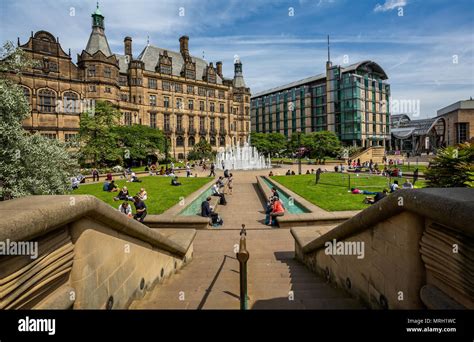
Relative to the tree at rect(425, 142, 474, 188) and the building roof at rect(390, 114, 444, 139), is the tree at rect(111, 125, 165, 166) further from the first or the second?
the building roof at rect(390, 114, 444, 139)

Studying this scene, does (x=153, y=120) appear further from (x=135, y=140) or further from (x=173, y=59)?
(x=135, y=140)

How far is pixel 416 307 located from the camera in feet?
9.20

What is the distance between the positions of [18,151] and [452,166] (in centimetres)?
1425

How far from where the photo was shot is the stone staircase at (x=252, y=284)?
427cm

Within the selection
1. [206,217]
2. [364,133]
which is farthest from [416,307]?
[364,133]

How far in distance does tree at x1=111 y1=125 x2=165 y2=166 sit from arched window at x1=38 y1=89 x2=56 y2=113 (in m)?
13.2

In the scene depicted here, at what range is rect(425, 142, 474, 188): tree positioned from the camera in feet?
23.1

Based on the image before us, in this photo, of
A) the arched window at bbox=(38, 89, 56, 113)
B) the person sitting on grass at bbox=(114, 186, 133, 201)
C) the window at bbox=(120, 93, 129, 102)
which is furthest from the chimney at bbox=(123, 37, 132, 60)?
the person sitting on grass at bbox=(114, 186, 133, 201)

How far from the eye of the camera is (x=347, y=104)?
79.9 m

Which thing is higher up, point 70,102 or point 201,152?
point 70,102

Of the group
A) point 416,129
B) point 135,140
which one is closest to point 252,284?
point 135,140
